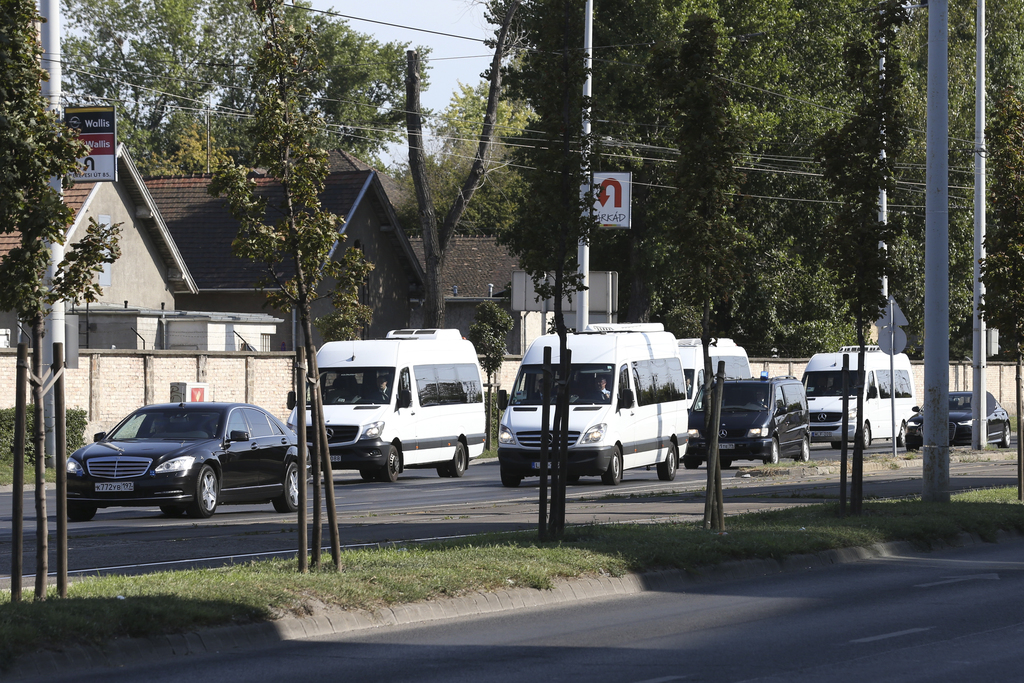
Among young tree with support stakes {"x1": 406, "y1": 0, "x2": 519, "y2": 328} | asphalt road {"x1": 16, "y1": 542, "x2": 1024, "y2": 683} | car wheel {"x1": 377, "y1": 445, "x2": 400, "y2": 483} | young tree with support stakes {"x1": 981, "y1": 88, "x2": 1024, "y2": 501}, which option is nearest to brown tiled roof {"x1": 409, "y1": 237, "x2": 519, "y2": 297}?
young tree with support stakes {"x1": 406, "y1": 0, "x2": 519, "y2": 328}

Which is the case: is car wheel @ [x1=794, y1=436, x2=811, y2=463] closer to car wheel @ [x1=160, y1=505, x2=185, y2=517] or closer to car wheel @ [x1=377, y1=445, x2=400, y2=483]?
car wheel @ [x1=377, y1=445, x2=400, y2=483]

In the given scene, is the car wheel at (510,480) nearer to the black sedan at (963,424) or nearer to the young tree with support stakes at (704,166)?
the young tree with support stakes at (704,166)

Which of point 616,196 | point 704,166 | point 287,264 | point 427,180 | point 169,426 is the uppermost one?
point 427,180

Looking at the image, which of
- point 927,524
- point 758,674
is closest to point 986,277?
point 927,524

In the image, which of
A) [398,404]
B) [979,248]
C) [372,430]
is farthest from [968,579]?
[979,248]

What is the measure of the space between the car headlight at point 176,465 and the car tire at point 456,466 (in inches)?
443

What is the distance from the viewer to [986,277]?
2123cm

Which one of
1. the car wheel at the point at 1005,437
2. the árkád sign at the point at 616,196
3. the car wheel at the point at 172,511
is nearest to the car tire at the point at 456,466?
the árkád sign at the point at 616,196

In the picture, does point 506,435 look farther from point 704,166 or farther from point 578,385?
point 704,166

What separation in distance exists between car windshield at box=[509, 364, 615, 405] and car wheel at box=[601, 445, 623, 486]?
0.98 meters

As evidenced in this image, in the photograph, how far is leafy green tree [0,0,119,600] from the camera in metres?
9.51

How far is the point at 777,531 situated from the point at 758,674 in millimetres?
6964

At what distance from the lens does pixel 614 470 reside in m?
25.8

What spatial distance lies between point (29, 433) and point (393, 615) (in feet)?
49.6
